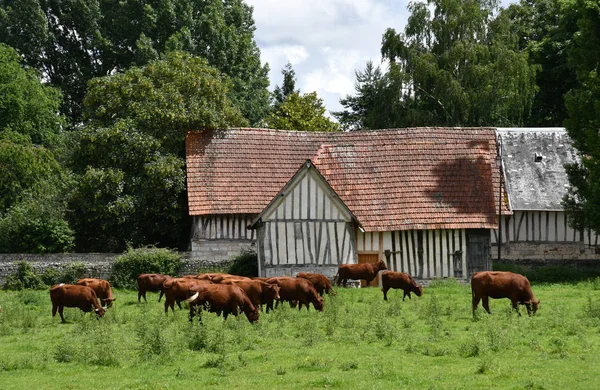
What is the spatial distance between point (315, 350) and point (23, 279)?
643 inches

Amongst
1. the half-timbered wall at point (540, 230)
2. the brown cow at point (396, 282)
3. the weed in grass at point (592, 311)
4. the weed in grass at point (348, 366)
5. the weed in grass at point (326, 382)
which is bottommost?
the weed in grass at point (326, 382)

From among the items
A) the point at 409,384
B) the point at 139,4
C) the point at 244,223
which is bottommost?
the point at 409,384

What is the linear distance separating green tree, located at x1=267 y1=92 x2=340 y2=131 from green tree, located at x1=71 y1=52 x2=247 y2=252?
1080 cm

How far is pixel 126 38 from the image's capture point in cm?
5456

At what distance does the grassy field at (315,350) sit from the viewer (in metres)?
13.9

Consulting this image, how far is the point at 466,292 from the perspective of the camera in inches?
1076

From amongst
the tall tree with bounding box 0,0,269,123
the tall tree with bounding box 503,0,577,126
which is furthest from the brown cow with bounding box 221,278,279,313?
the tall tree with bounding box 503,0,577,126

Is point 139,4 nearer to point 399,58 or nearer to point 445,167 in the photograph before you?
point 399,58

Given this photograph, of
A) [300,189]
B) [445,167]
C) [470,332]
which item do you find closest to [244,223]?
[300,189]

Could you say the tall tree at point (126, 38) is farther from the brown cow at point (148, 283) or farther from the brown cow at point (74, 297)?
the brown cow at point (74, 297)

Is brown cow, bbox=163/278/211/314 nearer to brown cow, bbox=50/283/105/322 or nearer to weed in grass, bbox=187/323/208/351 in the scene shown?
brown cow, bbox=50/283/105/322

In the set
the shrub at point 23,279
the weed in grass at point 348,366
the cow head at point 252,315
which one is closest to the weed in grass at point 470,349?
the weed in grass at point 348,366

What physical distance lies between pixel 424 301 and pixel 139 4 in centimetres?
3397

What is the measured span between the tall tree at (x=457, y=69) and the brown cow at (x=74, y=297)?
85.4ft
